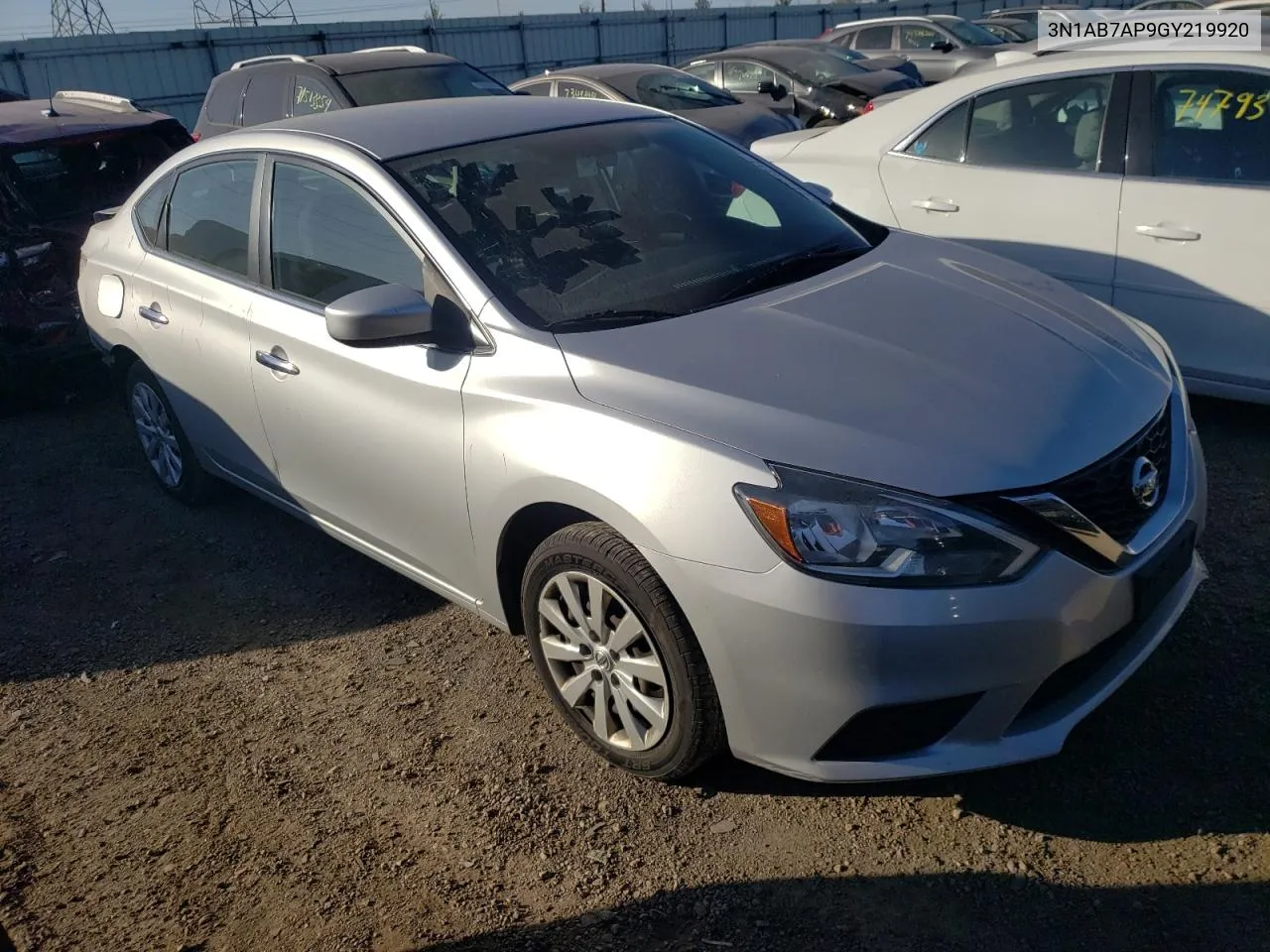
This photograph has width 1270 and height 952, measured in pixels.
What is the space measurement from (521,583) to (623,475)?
66cm

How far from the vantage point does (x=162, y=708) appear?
3693mm

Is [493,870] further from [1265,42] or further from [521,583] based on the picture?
[1265,42]

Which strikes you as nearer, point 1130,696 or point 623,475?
point 623,475

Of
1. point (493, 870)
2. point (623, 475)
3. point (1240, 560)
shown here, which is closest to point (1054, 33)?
point (1240, 560)

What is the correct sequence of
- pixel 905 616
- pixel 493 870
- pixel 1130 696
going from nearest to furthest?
pixel 905 616
pixel 493 870
pixel 1130 696

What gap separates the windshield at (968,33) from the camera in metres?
18.0

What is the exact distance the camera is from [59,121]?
21.7 ft

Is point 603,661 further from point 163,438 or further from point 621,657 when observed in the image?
point 163,438

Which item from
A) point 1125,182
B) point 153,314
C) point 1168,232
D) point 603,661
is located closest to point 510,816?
point 603,661

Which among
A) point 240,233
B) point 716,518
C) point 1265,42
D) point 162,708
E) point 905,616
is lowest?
point 162,708

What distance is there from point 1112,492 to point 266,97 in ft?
30.7

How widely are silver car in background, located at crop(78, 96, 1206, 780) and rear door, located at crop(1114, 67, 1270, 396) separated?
1.34 meters

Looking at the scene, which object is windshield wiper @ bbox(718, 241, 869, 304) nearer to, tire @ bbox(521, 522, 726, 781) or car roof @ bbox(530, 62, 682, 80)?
tire @ bbox(521, 522, 726, 781)

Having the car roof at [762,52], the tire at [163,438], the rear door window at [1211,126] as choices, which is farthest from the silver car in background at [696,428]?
the car roof at [762,52]
